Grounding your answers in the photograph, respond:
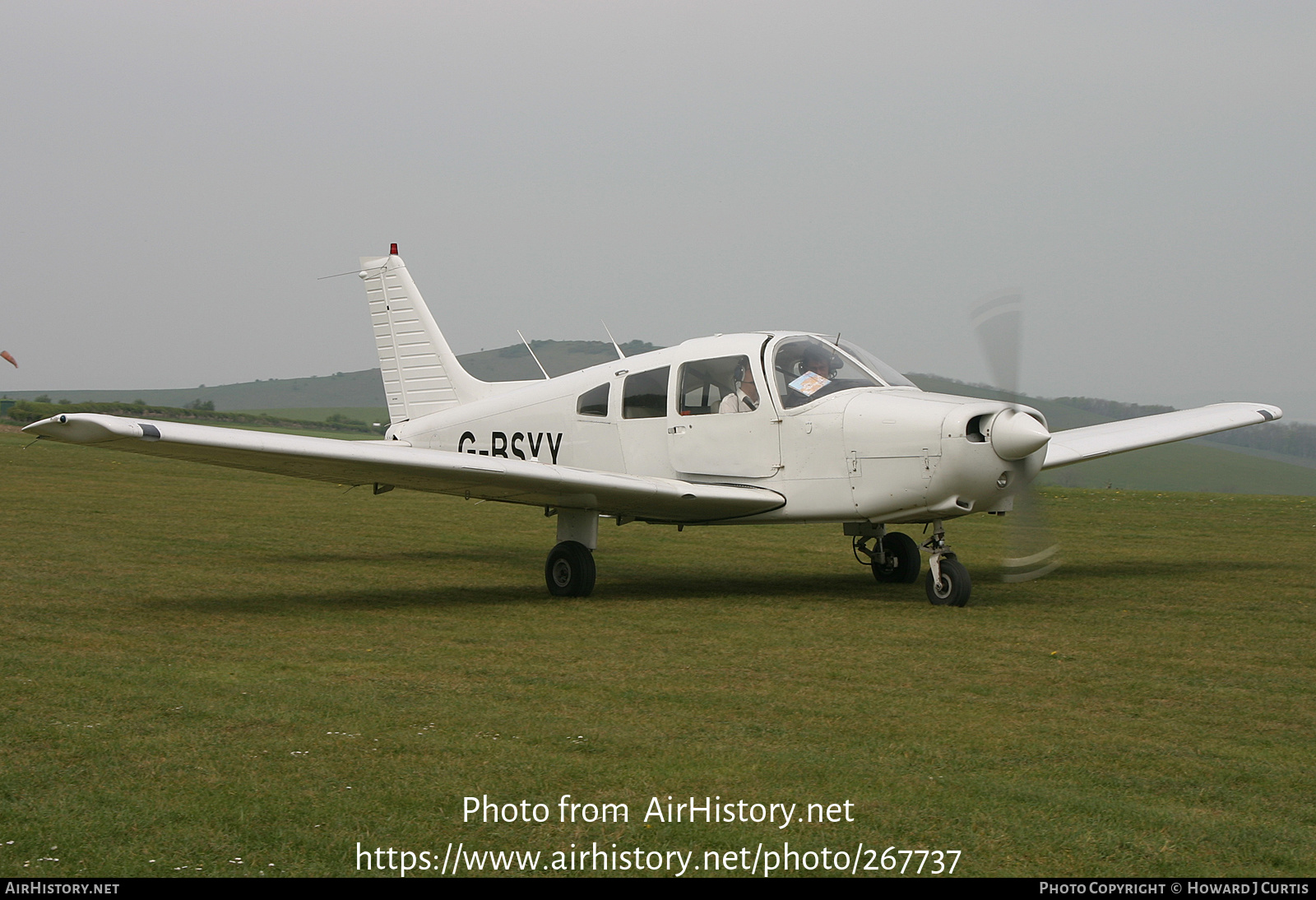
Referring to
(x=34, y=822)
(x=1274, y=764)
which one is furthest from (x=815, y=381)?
(x=34, y=822)

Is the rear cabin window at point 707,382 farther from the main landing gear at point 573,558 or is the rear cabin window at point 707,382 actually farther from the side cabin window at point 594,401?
the main landing gear at point 573,558

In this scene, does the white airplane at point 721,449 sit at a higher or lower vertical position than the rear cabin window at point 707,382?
lower

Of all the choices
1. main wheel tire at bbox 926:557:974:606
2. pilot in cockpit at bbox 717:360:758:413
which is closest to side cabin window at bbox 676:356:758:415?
pilot in cockpit at bbox 717:360:758:413

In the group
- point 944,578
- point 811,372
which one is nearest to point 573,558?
point 811,372

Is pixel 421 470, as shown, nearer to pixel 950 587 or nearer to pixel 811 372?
pixel 811 372

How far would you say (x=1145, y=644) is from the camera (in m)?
8.27

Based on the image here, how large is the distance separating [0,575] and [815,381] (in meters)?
7.70

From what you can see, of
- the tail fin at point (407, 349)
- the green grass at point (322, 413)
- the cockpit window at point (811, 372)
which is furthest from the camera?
the green grass at point (322, 413)

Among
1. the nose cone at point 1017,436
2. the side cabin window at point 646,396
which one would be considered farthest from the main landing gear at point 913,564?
the side cabin window at point 646,396

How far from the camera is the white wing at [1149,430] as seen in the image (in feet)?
43.2

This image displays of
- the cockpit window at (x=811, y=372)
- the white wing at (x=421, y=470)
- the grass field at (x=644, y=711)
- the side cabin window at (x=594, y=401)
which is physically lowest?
the grass field at (x=644, y=711)

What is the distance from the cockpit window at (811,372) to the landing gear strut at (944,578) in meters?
1.61

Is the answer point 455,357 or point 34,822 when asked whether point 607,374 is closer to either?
point 455,357

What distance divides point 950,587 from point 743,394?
8.89ft
